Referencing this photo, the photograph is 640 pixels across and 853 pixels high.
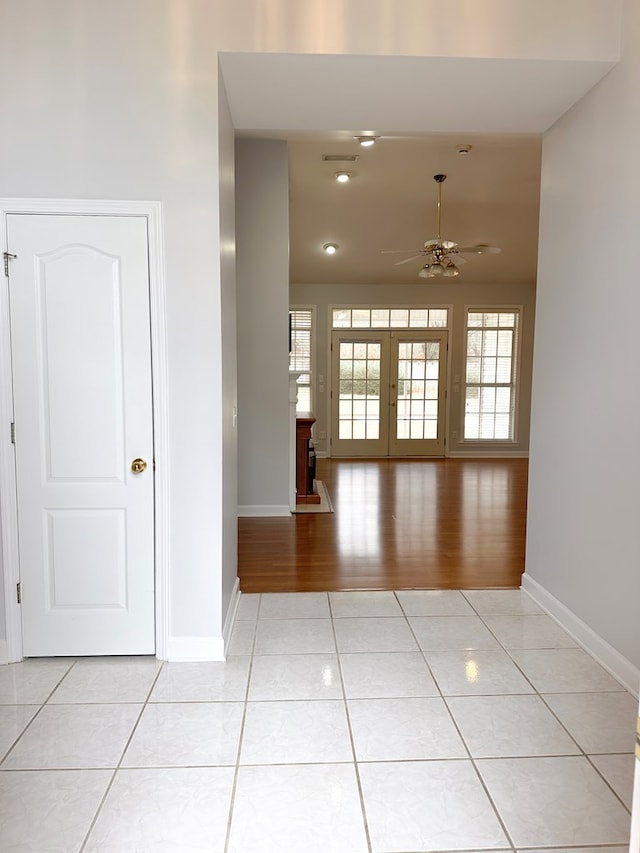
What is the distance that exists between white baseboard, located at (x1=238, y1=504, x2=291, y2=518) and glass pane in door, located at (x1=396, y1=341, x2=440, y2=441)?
13.8 feet

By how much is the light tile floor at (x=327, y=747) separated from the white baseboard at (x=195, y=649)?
5 cm

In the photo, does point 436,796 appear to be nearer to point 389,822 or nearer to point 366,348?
point 389,822

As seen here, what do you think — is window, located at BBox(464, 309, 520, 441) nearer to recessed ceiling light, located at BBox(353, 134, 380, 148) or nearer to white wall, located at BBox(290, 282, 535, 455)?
white wall, located at BBox(290, 282, 535, 455)

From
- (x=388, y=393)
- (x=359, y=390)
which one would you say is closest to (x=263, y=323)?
(x=359, y=390)

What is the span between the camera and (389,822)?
1777mm

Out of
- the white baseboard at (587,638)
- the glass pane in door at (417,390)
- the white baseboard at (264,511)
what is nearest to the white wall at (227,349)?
the white baseboard at (587,638)

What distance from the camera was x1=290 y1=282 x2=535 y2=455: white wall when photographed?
9148 mm

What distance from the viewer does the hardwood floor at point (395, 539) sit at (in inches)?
153

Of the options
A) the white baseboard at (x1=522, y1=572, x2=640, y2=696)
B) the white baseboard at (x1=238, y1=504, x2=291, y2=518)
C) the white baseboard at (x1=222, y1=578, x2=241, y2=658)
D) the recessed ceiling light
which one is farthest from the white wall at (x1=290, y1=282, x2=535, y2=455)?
the white baseboard at (x1=522, y1=572, x2=640, y2=696)

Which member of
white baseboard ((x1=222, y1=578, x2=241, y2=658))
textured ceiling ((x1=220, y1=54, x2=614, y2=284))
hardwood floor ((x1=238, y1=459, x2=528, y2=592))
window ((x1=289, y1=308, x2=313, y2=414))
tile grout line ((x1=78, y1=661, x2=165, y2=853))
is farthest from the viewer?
window ((x1=289, y1=308, x2=313, y2=414))

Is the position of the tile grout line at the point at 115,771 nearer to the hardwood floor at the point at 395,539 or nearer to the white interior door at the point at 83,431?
the white interior door at the point at 83,431

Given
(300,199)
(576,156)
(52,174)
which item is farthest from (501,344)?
(52,174)

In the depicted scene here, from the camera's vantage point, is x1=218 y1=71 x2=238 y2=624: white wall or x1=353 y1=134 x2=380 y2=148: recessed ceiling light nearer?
x1=218 y1=71 x2=238 y2=624: white wall

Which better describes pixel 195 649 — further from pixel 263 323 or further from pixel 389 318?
pixel 389 318
